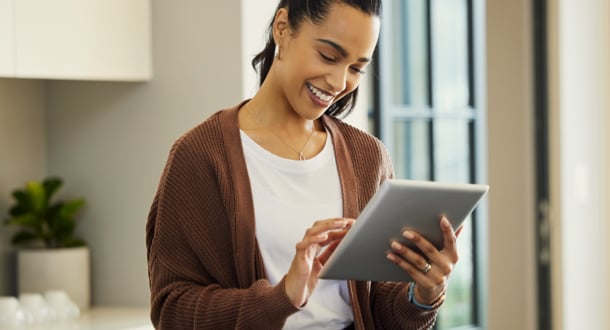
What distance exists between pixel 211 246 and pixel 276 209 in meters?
0.12

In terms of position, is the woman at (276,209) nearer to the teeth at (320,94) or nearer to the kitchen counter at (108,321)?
the teeth at (320,94)

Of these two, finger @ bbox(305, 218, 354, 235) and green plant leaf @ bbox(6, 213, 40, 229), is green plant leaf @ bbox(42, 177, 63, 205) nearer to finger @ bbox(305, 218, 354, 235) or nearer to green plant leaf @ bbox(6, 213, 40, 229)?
green plant leaf @ bbox(6, 213, 40, 229)

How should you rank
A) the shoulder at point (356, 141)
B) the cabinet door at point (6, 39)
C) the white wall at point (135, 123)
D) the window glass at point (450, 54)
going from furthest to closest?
the window glass at point (450, 54) → the white wall at point (135, 123) → the cabinet door at point (6, 39) → the shoulder at point (356, 141)

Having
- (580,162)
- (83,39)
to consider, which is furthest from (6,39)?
(580,162)

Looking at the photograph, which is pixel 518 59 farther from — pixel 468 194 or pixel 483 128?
pixel 468 194

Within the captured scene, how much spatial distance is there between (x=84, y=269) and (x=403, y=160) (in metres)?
1.34

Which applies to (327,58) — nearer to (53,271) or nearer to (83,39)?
(83,39)

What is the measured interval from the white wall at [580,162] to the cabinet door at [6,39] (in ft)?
6.69

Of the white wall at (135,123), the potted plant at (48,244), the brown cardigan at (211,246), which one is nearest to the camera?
the brown cardigan at (211,246)

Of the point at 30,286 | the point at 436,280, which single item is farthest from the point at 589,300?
the point at 436,280

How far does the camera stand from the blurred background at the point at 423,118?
2656mm

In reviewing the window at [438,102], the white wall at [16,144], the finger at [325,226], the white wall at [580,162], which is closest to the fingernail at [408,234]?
the finger at [325,226]

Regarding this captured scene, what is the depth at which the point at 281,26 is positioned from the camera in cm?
166

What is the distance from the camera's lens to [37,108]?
2.95 metres
